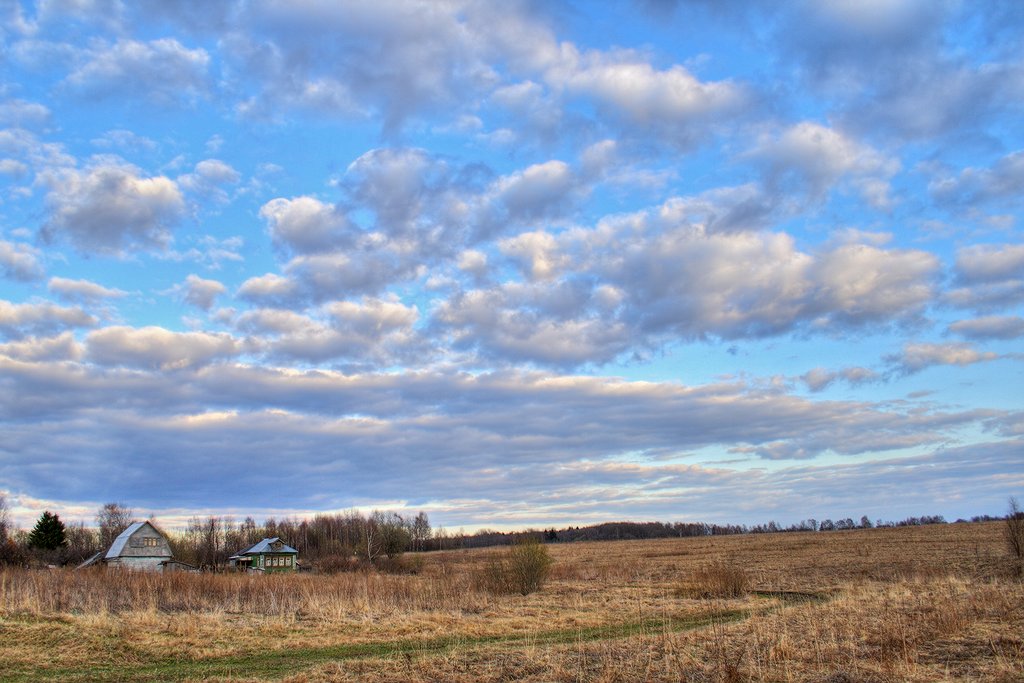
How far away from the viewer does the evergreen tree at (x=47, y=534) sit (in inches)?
3310

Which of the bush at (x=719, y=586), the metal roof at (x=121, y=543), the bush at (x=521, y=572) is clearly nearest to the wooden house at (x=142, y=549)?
the metal roof at (x=121, y=543)

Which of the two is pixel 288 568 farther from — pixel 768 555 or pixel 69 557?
pixel 768 555

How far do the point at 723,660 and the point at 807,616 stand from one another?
7576mm

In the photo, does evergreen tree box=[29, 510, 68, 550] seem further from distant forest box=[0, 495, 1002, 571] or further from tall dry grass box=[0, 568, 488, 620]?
tall dry grass box=[0, 568, 488, 620]

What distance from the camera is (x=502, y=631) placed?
19.1m

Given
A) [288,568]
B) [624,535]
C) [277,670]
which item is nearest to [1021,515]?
[277,670]

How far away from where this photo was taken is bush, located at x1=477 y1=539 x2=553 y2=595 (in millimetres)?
32250

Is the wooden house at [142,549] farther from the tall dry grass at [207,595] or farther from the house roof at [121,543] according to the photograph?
the tall dry grass at [207,595]

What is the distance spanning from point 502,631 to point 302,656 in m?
5.82

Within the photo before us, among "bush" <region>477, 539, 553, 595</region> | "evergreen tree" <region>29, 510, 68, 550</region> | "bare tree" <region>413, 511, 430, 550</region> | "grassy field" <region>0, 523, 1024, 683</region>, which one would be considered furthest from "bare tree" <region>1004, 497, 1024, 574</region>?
"bare tree" <region>413, 511, 430, 550</region>

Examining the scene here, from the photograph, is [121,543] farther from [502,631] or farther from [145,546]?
[502,631]

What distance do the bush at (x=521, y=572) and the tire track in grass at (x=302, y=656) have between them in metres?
12.3

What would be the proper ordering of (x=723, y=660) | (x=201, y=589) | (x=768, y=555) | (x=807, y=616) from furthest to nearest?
1. (x=768, y=555)
2. (x=201, y=589)
3. (x=807, y=616)
4. (x=723, y=660)

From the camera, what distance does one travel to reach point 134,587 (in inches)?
1059
